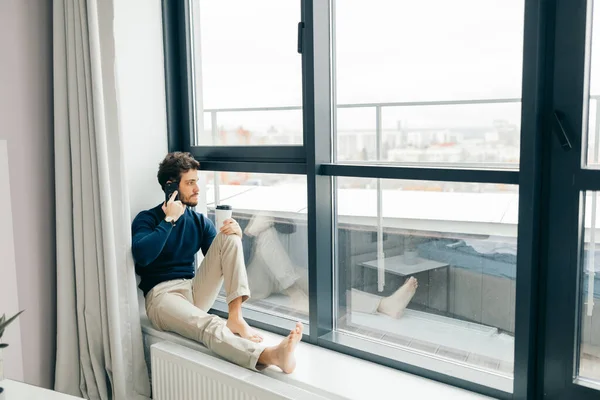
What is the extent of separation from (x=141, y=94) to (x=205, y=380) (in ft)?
4.41

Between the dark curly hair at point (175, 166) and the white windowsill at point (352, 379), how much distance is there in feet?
2.38

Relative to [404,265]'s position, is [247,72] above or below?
above

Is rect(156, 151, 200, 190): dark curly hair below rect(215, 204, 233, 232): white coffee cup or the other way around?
the other way around

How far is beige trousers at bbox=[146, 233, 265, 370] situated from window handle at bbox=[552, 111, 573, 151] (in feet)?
4.02

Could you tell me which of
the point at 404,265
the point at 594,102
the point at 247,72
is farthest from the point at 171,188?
the point at 594,102

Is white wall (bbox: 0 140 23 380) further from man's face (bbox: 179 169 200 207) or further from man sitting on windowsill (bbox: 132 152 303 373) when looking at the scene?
man's face (bbox: 179 169 200 207)

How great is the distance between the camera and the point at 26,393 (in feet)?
5.32

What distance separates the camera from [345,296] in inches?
94.5

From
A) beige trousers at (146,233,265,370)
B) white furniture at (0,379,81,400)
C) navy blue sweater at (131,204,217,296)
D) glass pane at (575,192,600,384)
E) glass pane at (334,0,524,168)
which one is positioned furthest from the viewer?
navy blue sweater at (131,204,217,296)

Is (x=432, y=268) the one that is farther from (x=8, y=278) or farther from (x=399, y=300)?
(x=8, y=278)

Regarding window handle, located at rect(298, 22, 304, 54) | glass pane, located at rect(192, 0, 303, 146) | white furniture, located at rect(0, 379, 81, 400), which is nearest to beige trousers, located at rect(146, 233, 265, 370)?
glass pane, located at rect(192, 0, 303, 146)

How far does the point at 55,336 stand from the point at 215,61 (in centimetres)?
145

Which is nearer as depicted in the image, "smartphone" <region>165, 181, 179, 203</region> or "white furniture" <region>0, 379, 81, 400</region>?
"white furniture" <region>0, 379, 81, 400</region>

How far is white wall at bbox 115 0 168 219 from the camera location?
8.55ft
